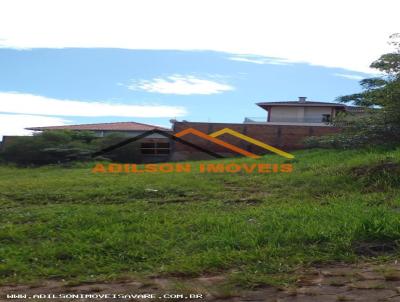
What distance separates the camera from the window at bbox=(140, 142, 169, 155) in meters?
22.0

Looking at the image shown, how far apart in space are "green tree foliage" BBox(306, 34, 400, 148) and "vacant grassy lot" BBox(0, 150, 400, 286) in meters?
0.91

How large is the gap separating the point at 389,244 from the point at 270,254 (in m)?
1.09

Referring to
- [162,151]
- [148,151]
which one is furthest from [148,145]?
[162,151]

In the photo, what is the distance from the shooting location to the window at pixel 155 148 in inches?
868

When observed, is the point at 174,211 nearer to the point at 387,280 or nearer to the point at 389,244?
the point at 389,244

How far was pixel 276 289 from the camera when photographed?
3451mm

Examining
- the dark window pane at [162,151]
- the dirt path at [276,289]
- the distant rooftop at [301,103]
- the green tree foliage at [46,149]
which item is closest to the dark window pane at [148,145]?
the dark window pane at [162,151]

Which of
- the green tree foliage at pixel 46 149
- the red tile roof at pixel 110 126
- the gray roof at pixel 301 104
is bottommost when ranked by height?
the green tree foliage at pixel 46 149

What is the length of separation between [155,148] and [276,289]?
18990mm

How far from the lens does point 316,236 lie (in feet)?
14.5

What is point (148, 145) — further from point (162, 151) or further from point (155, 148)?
point (162, 151)

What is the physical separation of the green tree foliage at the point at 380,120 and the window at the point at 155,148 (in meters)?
12.9

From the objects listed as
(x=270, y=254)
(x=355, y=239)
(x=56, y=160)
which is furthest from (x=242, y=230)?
(x=56, y=160)

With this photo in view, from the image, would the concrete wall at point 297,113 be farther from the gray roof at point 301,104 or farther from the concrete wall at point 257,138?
the concrete wall at point 257,138
